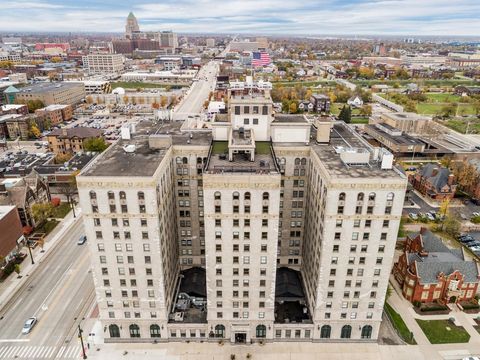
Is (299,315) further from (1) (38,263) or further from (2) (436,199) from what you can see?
(2) (436,199)

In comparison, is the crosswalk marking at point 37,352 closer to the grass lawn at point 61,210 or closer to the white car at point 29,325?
the white car at point 29,325

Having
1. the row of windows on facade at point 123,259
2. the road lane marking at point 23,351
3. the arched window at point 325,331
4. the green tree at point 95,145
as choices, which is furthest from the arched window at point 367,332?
the green tree at point 95,145

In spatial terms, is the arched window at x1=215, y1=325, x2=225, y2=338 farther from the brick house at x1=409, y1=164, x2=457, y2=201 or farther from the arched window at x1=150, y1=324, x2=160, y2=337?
the brick house at x1=409, y1=164, x2=457, y2=201

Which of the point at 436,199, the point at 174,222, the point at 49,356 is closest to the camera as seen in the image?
the point at 49,356

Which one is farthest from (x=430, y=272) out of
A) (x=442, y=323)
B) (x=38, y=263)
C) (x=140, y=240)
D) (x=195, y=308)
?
(x=38, y=263)

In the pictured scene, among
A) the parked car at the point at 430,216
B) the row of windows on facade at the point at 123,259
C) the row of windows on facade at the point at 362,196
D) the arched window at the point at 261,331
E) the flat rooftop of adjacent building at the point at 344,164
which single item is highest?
the flat rooftop of adjacent building at the point at 344,164

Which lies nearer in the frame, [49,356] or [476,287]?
[49,356]
